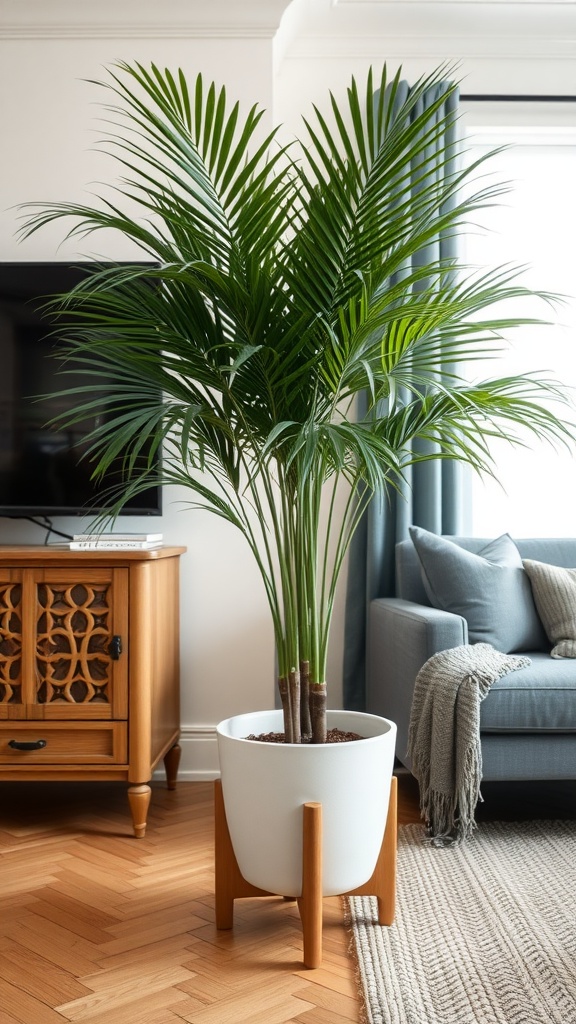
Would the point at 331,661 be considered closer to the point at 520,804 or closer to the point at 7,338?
the point at 520,804

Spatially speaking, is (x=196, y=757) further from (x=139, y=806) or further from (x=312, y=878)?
(x=312, y=878)

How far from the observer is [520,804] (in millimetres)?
2549

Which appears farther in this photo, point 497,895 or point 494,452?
point 494,452

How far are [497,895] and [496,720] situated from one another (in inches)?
18.2

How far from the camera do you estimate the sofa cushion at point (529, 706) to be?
7.23ft

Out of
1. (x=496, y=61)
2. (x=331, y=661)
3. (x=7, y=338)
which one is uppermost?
(x=496, y=61)

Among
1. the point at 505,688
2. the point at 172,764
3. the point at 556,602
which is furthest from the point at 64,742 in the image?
the point at 556,602

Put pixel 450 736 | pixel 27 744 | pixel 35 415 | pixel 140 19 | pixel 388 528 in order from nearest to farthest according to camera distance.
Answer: pixel 450 736 → pixel 27 744 → pixel 35 415 → pixel 140 19 → pixel 388 528

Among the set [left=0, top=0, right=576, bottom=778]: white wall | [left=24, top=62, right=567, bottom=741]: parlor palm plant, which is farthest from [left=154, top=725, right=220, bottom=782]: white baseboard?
[left=24, top=62, right=567, bottom=741]: parlor palm plant

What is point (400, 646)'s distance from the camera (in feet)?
8.17

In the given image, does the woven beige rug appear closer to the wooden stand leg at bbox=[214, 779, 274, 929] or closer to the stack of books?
the wooden stand leg at bbox=[214, 779, 274, 929]

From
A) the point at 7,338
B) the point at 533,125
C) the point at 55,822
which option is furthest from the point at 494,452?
the point at 55,822

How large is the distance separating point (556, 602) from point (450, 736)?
64cm

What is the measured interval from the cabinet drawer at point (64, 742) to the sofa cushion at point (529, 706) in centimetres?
95
